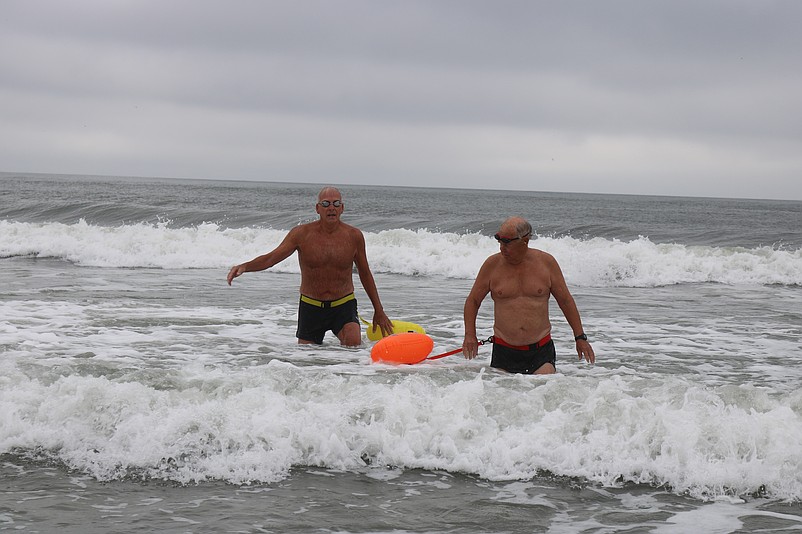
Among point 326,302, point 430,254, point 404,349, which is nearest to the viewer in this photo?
point 404,349

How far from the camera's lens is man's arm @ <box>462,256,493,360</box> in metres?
6.62

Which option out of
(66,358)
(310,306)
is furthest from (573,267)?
(66,358)

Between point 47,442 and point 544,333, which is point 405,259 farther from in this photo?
point 47,442

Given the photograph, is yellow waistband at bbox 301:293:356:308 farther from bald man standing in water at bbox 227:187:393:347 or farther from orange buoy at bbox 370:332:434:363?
orange buoy at bbox 370:332:434:363

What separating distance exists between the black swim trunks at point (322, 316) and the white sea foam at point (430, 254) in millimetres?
9707

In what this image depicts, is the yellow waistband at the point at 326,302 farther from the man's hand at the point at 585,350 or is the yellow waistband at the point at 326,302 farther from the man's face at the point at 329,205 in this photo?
the man's hand at the point at 585,350

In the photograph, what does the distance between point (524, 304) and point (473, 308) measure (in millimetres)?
417

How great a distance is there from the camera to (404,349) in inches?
292

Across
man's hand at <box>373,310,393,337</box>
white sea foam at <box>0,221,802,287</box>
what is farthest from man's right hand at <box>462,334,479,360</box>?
white sea foam at <box>0,221,802,287</box>

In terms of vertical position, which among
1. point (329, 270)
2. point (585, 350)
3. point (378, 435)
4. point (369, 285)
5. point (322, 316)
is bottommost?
point (378, 435)

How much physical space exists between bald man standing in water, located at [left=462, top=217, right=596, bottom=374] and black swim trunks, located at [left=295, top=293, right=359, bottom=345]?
197 cm

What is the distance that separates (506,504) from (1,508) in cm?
269

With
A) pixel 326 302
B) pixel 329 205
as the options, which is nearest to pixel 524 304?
pixel 329 205

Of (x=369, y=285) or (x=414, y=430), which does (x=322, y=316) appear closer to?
(x=369, y=285)
